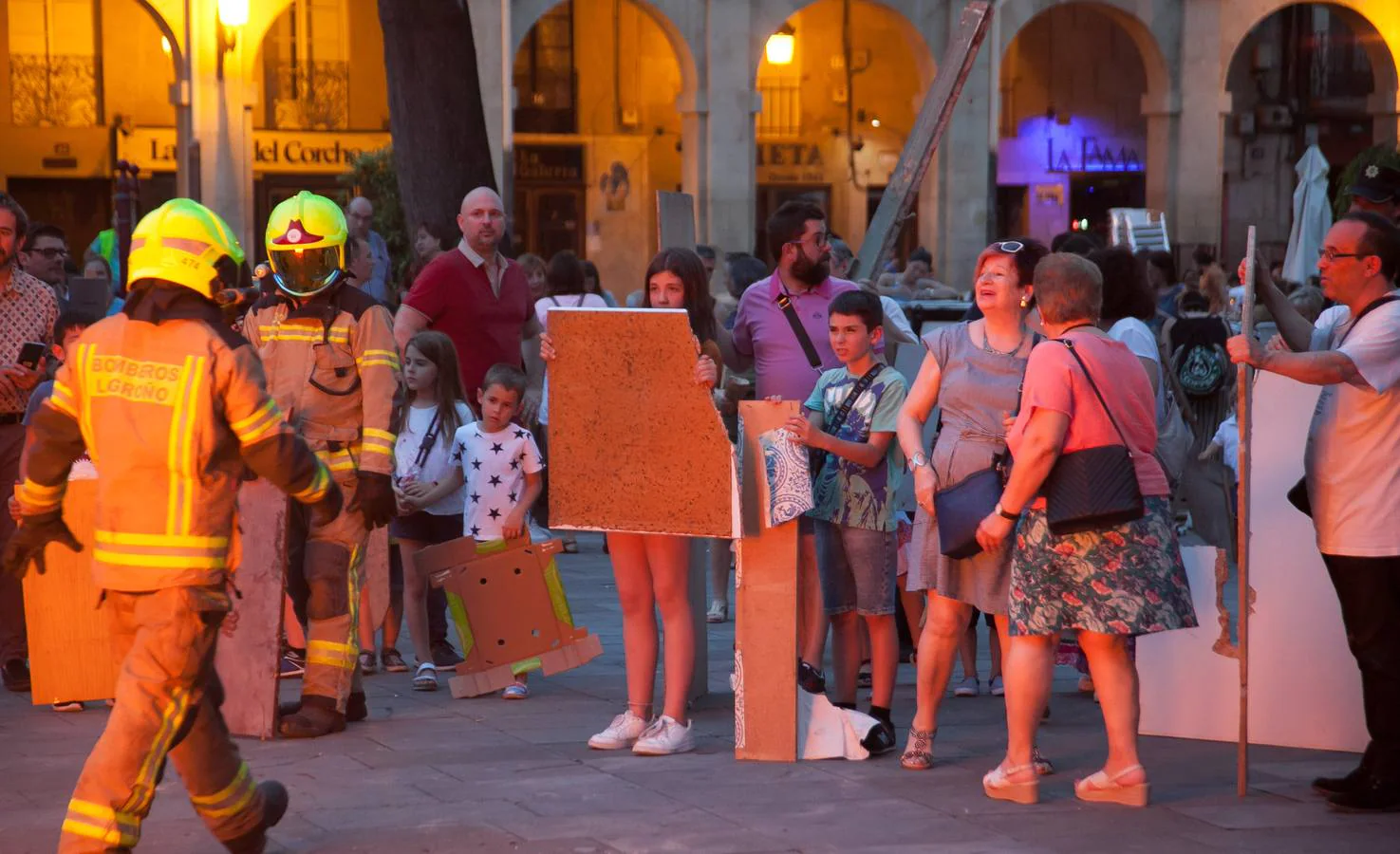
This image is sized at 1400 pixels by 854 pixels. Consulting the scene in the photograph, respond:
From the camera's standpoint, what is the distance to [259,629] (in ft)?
24.2

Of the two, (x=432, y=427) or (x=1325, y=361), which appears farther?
(x=432, y=427)

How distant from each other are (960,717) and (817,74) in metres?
24.1

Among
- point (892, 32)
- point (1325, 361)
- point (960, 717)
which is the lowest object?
point (960, 717)

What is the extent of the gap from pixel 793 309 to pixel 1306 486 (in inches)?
86.9

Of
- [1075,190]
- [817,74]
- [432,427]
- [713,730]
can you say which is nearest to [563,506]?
[713,730]

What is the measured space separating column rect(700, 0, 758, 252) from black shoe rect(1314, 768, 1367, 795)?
68.4ft

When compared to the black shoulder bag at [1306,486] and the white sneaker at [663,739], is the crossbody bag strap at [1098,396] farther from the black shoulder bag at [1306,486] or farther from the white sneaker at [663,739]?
the white sneaker at [663,739]

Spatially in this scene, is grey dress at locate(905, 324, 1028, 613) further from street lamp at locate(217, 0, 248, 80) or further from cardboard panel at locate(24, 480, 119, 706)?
street lamp at locate(217, 0, 248, 80)

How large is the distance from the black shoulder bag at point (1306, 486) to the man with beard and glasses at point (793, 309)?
6.20ft

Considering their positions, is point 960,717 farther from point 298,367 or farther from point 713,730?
point 298,367

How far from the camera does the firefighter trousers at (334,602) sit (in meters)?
7.40

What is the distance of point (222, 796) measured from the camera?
540cm

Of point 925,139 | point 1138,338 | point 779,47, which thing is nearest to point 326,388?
point 1138,338

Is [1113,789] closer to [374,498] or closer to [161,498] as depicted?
[374,498]
